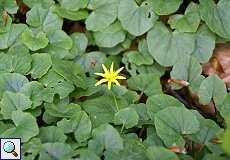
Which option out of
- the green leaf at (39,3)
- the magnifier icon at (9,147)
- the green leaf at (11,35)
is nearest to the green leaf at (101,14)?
the green leaf at (39,3)

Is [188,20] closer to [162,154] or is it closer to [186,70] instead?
[186,70]

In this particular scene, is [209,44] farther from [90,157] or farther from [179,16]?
[90,157]

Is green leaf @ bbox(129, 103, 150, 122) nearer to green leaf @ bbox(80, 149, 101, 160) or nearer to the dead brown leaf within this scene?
green leaf @ bbox(80, 149, 101, 160)

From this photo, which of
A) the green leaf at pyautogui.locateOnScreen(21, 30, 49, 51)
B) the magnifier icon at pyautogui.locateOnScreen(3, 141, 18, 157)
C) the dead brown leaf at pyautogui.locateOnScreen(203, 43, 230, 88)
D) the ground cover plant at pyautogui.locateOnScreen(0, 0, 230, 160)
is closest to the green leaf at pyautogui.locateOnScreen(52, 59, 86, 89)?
the ground cover plant at pyautogui.locateOnScreen(0, 0, 230, 160)

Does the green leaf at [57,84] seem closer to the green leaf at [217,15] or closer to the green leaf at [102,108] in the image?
the green leaf at [102,108]

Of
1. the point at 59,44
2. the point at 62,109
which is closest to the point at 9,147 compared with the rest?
the point at 62,109
